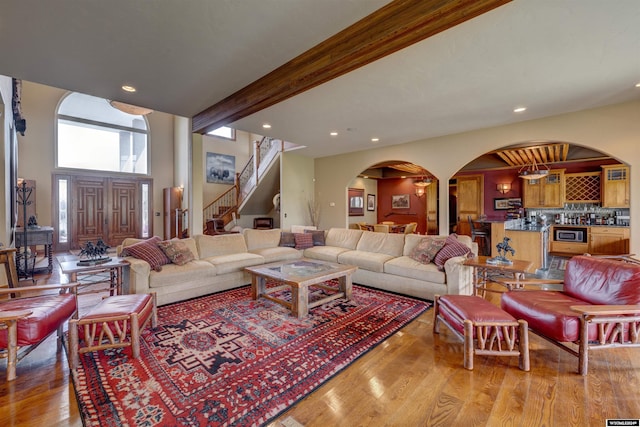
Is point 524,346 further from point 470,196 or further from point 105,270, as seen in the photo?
point 470,196

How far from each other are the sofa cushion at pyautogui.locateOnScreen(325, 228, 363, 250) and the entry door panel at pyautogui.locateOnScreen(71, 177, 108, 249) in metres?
7.19

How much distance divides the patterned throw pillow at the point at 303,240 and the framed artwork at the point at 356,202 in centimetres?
468

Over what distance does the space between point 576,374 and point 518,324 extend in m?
0.54

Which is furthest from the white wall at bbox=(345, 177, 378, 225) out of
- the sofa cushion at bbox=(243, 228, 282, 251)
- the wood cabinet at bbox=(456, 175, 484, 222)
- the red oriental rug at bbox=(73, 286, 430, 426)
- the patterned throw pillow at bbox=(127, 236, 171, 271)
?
the patterned throw pillow at bbox=(127, 236, 171, 271)

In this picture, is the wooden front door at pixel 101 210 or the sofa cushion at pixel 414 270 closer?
the sofa cushion at pixel 414 270

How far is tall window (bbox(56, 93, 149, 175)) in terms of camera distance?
7.64 meters

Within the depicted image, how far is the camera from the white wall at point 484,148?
13.0 ft

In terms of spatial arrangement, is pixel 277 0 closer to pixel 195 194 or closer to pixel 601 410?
pixel 601 410

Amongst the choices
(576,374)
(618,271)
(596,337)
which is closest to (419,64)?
(618,271)

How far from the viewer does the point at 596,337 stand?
211cm

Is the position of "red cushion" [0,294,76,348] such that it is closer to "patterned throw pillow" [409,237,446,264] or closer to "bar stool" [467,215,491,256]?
"patterned throw pillow" [409,237,446,264]

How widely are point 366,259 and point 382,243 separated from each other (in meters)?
0.66

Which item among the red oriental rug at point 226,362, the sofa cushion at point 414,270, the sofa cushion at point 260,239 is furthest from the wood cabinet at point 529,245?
the sofa cushion at point 260,239

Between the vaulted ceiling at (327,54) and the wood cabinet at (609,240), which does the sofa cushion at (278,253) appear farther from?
the wood cabinet at (609,240)
